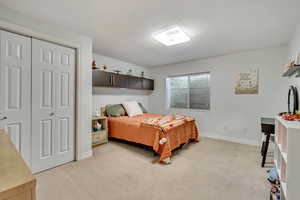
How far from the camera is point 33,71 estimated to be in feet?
7.14

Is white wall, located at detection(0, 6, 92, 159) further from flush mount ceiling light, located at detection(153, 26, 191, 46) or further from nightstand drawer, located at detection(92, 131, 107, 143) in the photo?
flush mount ceiling light, located at detection(153, 26, 191, 46)

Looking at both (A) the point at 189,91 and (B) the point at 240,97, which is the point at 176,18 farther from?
(A) the point at 189,91

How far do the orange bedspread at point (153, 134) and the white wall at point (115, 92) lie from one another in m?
0.68

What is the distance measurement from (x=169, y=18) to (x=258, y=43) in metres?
2.25

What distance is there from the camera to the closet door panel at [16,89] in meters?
1.94

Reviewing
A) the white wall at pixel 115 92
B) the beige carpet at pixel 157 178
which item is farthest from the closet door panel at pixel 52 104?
the white wall at pixel 115 92

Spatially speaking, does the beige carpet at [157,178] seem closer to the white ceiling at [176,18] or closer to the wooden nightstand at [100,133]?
the wooden nightstand at [100,133]

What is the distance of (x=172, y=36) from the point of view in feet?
8.80

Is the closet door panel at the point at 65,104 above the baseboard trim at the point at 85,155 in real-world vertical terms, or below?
above

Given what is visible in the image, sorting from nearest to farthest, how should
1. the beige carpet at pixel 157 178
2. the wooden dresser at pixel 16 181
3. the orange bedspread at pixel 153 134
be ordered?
the wooden dresser at pixel 16 181
the beige carpet at pixel 157 178
the orange bedspread at pixel 153 134

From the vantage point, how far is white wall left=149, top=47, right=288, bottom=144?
10.7ft

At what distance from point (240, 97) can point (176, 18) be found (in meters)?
2.77

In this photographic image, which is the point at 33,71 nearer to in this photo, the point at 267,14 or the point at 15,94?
the point at 15,94

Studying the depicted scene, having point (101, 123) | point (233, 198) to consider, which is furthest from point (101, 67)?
point (233, 198)
